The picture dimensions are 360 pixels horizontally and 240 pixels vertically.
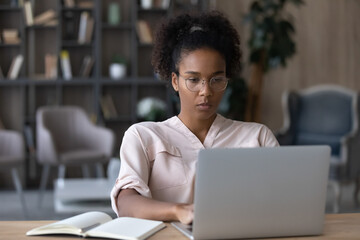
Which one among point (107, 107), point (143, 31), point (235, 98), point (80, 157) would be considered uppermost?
point (143, 31)

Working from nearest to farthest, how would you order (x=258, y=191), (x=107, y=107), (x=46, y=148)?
(x=258, y=191) → (x=46, y=148) → (x=107, y=107)

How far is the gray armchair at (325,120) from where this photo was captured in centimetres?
519

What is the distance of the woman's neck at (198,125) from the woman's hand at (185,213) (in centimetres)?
39

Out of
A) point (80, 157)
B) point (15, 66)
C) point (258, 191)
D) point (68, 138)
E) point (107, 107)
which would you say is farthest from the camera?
point (107, 107)

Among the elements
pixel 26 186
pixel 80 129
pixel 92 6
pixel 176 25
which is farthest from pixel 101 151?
pixel 176 25

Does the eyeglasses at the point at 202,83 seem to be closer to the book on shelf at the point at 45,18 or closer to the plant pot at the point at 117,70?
the plant pot at the point at 117,70

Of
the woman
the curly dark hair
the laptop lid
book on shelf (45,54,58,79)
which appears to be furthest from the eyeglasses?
book on shelf (45,54,58,79)

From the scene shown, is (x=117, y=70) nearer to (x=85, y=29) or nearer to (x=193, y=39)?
(x=85, y=29)

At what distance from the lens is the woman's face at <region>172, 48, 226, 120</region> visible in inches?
67.7

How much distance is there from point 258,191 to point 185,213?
223 millimetres

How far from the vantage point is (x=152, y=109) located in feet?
19.8

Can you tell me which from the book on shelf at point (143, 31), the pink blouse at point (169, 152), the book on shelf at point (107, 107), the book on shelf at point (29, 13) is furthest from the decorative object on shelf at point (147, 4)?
the pink blouse at point (169, 152)

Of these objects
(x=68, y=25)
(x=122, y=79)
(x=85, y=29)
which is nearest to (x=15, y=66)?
(x=68, y=25)

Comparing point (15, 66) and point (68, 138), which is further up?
point (15, 66)
